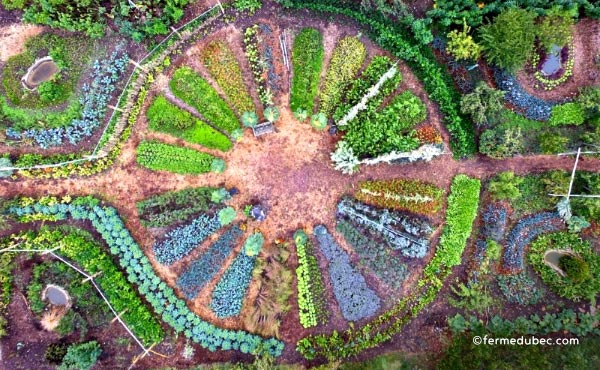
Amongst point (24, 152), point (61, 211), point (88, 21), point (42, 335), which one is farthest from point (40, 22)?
point (42, 335)

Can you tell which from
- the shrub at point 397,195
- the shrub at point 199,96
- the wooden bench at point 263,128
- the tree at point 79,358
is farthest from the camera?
the shrub at point 199,96

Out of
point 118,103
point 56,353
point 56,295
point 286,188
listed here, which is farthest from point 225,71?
point 56,353

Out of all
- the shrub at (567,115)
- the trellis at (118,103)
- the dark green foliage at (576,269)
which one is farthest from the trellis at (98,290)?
the shrub at (567,115)

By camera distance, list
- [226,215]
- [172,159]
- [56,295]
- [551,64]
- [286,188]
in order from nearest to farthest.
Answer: [226,215] < [56,295] < [172,159] < [286,188] < [551,64]

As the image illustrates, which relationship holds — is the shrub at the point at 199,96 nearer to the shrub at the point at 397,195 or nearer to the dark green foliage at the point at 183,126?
the dark green foliage at the point at 183,126

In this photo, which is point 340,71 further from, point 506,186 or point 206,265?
point 206,265

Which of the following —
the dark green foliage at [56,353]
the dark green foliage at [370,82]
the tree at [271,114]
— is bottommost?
the dark green foliage at [56,353]

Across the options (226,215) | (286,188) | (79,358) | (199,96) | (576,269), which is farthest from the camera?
(199,96)
